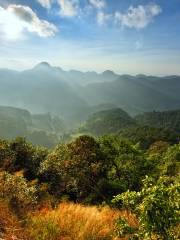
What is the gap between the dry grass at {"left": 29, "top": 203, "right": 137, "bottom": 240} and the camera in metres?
6.39

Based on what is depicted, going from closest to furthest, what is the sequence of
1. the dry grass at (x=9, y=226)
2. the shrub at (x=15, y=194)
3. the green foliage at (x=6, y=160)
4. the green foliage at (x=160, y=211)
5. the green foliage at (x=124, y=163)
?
the green foliage at (x=160, y=211) → the dry grass at (x=9, y=226) → the shrub at (x=15, y=194) → the green foliage at (x=6, y=160) → the green foliage at (x=124, y=163)

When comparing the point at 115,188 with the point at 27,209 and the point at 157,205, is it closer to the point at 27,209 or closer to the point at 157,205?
the point at 27,209

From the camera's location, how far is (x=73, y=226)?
271 inches

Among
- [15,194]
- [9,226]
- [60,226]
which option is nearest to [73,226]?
[60,226]

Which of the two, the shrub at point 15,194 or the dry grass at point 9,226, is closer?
the dry grass at point 9,226

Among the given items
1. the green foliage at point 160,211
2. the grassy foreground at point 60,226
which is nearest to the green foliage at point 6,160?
the grassy foreground at point 60,226

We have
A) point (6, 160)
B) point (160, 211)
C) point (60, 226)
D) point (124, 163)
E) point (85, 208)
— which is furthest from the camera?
point (124, 163)

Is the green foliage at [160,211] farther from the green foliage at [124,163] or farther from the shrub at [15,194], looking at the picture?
the green foliage at [124,163]

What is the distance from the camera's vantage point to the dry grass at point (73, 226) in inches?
252

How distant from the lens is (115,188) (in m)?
23.2

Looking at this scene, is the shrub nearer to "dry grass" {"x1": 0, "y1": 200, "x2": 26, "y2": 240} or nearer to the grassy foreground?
"dry grass" {"x1": 0, "y1": 200, "x2": 26, "y2": 240}

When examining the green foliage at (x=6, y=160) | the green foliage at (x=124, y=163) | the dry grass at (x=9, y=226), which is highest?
the dry grass at (x=9, y=226)

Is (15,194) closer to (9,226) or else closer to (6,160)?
(9,226)

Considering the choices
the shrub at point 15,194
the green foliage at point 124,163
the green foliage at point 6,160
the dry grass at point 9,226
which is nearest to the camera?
the dry grass at point 9,226
